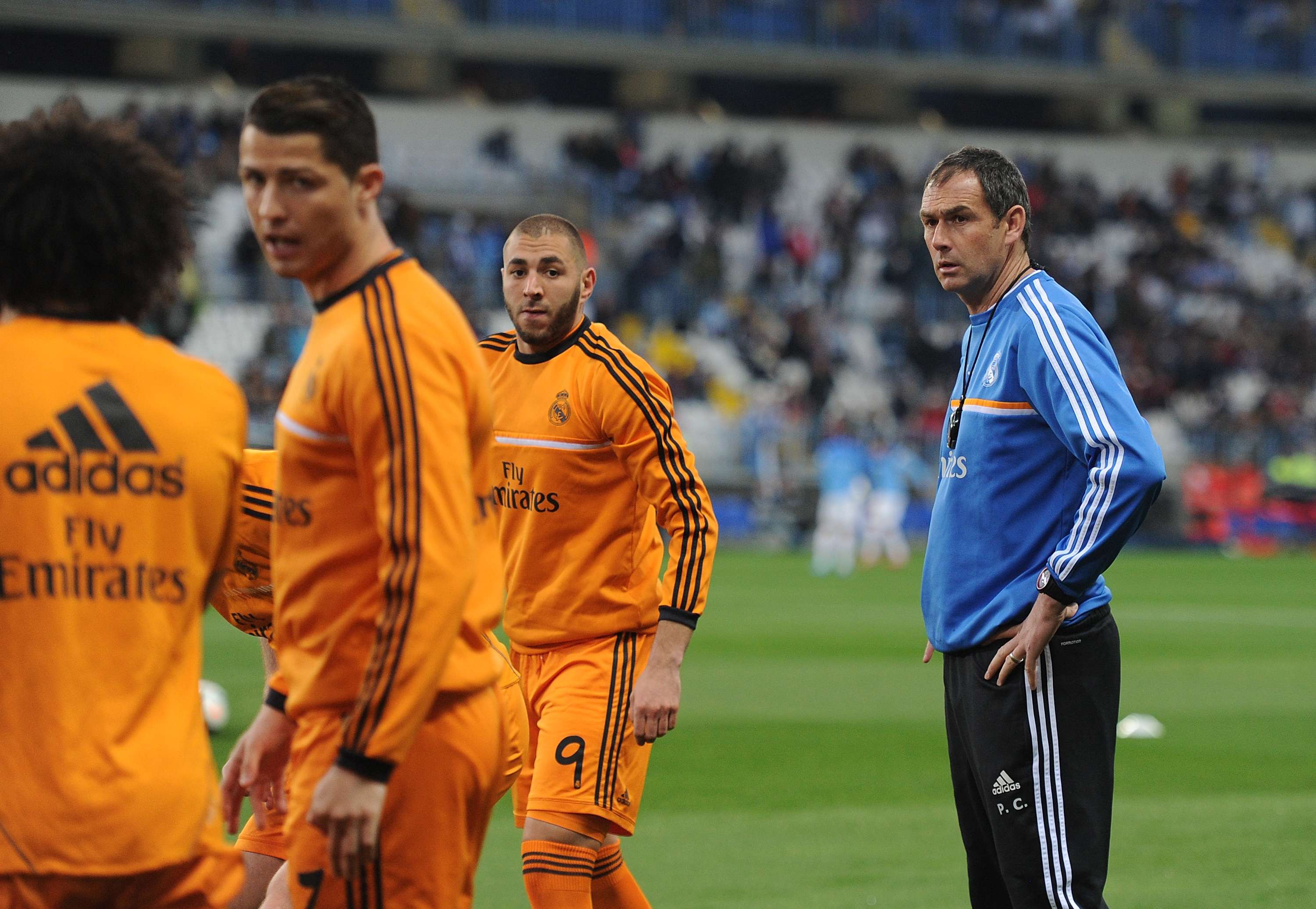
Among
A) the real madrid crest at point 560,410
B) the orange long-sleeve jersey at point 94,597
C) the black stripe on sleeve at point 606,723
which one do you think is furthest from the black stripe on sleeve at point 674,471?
the orange long-sleeve jersey at point 94,597

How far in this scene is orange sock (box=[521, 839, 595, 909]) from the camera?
514 centimetres

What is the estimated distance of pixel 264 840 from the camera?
16.8 feet

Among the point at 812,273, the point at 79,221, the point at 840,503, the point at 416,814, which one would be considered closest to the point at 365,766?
the point at 416,814

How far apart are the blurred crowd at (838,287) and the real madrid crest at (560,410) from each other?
2519cm

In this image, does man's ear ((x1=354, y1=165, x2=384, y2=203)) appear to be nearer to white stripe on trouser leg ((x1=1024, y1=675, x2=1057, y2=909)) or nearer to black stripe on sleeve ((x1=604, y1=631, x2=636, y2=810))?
white stripe on trouser leg ((x1=1024, y1=675, x2=1057, y2=909))

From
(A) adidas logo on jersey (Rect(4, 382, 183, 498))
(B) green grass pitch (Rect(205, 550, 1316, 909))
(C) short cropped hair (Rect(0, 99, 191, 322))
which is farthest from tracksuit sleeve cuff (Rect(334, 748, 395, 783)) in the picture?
(B) green grass pitch (Rect(205, 550, 1316, 909))

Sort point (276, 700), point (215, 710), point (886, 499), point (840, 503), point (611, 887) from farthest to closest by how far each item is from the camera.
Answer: point (886, 499), point (840, 503), point (215, 710), point (611, 887), point (276, 700)

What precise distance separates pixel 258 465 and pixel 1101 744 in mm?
2380

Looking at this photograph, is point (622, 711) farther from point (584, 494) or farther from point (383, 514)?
point (383, 514)

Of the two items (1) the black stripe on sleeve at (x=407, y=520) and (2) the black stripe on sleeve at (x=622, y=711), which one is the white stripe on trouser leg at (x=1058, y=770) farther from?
(1) the black stripe on sleeve at (x=407, y=520)

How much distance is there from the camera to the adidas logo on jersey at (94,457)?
3.03m

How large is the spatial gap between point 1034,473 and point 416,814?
6.61ft

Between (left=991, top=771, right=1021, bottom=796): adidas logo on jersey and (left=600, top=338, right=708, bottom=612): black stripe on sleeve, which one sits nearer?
(left=991, top=771, right=1021, bottom=796): adidas logo on jersey

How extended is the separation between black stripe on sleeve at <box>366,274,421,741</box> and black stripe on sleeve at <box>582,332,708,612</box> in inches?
83.4
